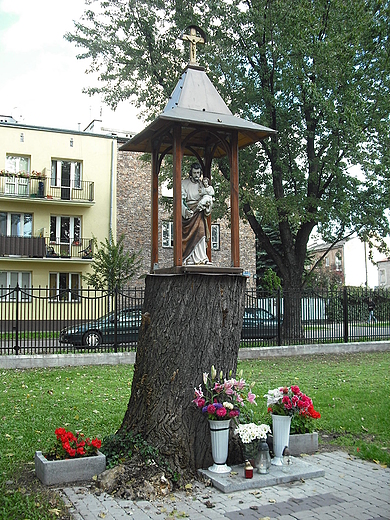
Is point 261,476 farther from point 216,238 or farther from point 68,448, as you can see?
point 216,238

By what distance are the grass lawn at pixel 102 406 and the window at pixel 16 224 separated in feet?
60.5

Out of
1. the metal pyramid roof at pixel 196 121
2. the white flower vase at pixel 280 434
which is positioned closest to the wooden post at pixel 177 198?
the metal pyramid roof at pixel 196 121

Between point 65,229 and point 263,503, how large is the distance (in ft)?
93.7

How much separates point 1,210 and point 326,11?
20355 mm

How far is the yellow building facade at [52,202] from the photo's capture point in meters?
30.4

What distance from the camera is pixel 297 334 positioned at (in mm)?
19172

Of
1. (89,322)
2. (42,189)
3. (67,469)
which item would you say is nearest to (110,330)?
(89,322)

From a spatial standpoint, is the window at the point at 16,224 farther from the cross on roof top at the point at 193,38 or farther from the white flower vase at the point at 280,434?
the white flower vase at the point at 280,434

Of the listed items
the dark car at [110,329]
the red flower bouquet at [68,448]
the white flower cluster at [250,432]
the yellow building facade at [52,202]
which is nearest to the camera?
the red flower bouquet at [68,448]

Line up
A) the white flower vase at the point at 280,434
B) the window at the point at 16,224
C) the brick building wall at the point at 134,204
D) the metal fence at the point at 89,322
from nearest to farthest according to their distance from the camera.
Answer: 1. the white flower vase at the point at 280,434
2. the metal fence at the point at 89,322
3. the window at the point at 16,224
4. the brick building wall at the point at 134,204

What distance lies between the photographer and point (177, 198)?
6664mm

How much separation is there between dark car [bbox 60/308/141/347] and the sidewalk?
1092 cm

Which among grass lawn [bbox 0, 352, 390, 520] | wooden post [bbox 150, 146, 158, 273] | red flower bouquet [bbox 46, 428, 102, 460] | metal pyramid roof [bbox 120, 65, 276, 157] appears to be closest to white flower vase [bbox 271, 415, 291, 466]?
grass lawn [bbox 0, 352, 390, 520]

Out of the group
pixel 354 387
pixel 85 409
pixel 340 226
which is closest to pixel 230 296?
pixel 85 409
